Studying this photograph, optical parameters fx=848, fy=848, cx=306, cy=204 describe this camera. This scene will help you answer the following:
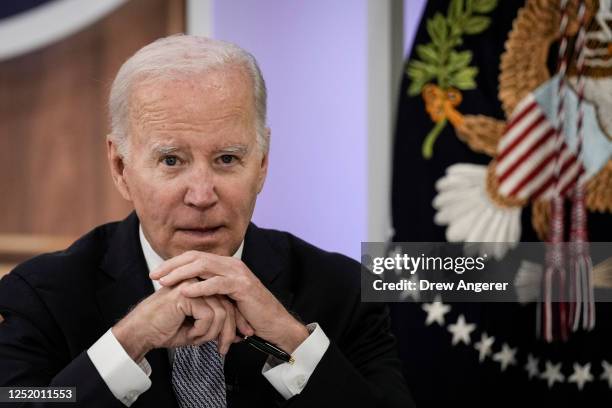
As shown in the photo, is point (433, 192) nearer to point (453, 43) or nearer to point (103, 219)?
point (453, 43)

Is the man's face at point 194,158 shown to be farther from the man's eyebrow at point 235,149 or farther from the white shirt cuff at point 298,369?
the white shirt cuff at point 298,369

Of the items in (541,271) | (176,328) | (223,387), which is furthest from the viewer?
(541,271)

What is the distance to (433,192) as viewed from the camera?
2.71 meters

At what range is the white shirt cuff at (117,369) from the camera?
1.43 meters

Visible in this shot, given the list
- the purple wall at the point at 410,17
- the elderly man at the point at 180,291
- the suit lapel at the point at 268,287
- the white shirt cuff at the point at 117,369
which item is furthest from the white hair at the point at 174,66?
the purple wall at the point at 410,17

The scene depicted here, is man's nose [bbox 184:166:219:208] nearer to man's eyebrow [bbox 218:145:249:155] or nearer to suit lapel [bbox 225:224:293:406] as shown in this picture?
man's eyebrow [bbox 218:145:249:155]

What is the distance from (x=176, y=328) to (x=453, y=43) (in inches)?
62.3

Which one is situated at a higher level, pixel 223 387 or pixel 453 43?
pixel 453 43

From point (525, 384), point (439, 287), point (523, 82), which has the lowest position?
point (525, 384)

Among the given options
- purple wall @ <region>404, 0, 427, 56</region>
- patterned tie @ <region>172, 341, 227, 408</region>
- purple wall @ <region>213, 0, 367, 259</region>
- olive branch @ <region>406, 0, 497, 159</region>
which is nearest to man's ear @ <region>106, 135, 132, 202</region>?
patterned tie @ <region>172, 341, 227, 408</region>

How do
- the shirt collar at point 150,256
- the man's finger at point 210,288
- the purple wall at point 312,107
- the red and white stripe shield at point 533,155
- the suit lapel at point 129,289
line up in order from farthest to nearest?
the purple wall at point 312,107
the red and white stripe shield at point 533,155
the shirt collar at point 150,256
the suit lapel at point 129,289
the man's finger at point 210,288

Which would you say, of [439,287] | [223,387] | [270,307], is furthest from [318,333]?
[439,287]

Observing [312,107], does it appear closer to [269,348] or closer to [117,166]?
[117,166]

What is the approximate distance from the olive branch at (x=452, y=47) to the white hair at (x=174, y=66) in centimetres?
122
